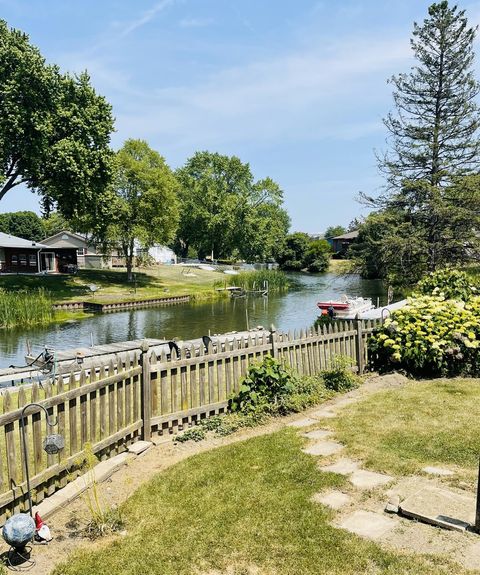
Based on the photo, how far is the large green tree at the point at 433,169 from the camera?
25609 millimetres

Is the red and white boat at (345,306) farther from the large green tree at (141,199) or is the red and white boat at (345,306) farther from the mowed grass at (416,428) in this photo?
the large green tree at (141,199)

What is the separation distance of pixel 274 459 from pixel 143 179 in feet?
140

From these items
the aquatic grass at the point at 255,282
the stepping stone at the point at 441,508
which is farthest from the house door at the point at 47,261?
the stepping stone at the point at 441,508

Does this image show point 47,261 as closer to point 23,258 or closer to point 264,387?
point 23,258

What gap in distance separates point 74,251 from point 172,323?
89.3 ft

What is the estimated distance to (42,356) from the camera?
14.1 m

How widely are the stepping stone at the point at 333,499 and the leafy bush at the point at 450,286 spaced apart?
318 inches

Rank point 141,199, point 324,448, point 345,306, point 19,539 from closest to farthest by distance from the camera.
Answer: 1. point 19,539
2. point 324,448
3. point 345,306
4. point 141,199

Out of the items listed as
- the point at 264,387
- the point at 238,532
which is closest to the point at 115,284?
the point at 264,387

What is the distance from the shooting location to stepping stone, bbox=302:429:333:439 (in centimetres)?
670

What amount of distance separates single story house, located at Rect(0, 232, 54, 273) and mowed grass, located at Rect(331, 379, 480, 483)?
4624 cm

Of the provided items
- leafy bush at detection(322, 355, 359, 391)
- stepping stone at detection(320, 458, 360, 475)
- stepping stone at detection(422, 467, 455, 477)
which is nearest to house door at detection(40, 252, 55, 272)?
leafy bush at detection(322, 355, 359, 391)

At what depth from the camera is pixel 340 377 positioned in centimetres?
945

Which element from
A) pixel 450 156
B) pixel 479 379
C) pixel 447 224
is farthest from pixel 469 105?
pixel 479 379
